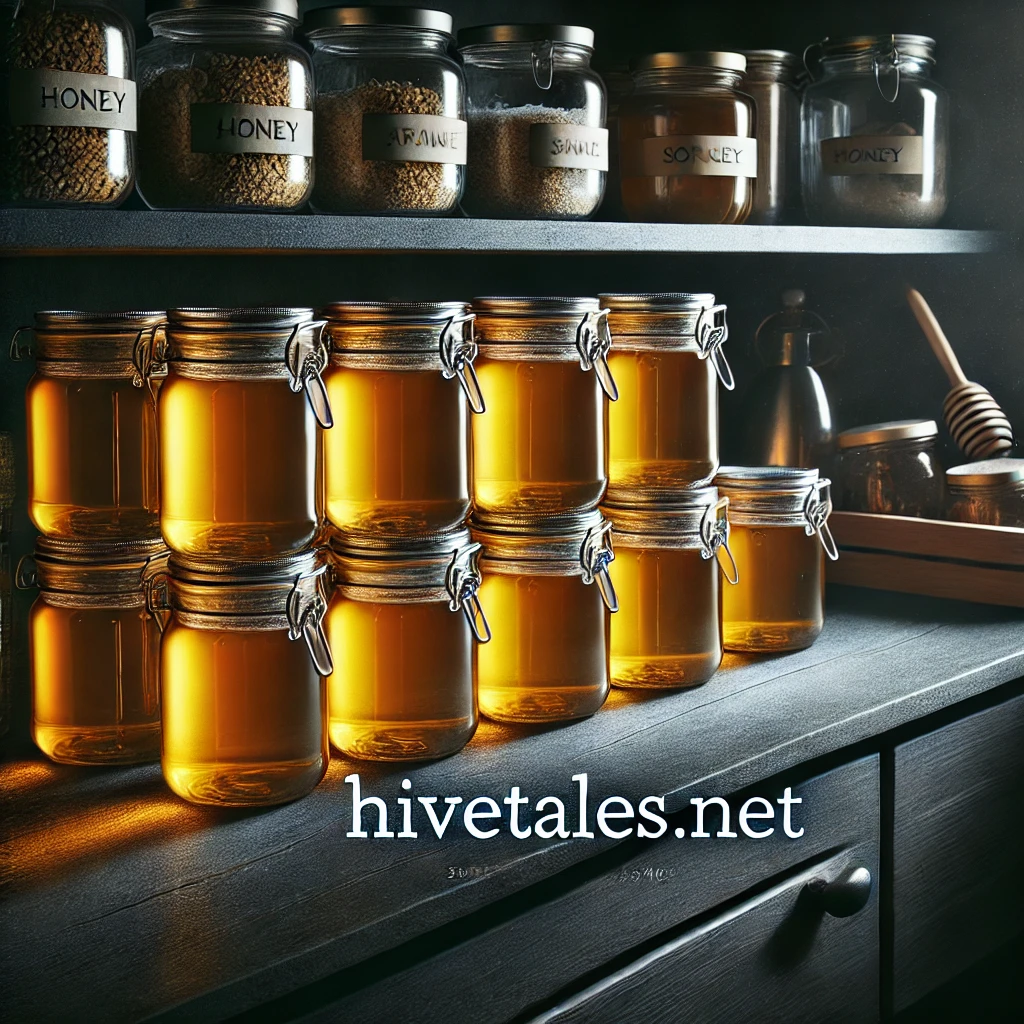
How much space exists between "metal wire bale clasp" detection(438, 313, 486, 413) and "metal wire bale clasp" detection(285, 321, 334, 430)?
0.08 m

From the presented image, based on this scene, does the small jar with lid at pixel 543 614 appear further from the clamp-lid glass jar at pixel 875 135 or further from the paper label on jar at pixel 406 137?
the clamp-lid glass jar at pixel 875 135

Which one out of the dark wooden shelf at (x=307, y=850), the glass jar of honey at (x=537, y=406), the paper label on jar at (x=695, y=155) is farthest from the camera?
the paper label on jar at (x=695, y=155)

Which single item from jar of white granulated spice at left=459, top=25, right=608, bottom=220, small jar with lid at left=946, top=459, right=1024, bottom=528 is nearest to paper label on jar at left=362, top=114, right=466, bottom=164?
jar of white granulated spice at left=459, top=25, right=608, bottom=220

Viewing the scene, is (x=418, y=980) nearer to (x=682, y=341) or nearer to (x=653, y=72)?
→ (x=682, y=341)

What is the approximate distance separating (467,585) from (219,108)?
347 mm

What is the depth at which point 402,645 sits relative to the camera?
94cm

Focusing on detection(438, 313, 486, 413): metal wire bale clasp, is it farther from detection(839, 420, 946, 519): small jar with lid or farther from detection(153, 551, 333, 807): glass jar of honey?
detection(839, 420, 946, 519): small jar with lid

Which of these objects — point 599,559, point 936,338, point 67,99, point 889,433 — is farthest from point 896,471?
point 67,99

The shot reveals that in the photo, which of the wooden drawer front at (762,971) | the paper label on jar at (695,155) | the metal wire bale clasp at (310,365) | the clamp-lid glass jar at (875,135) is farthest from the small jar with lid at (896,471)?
the metal wire bale clasp at (310,365)

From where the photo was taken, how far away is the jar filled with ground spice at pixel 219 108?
2.89 feet

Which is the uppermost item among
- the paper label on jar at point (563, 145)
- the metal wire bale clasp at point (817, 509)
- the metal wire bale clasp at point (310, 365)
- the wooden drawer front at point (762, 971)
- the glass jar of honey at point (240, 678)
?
the paper label on jar at point (563, 145)

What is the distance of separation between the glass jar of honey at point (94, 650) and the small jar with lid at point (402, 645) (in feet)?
0.41

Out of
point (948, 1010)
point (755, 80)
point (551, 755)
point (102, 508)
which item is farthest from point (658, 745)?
point (755, 80)

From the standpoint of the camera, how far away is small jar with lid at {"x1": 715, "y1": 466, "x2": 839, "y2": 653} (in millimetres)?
1217
